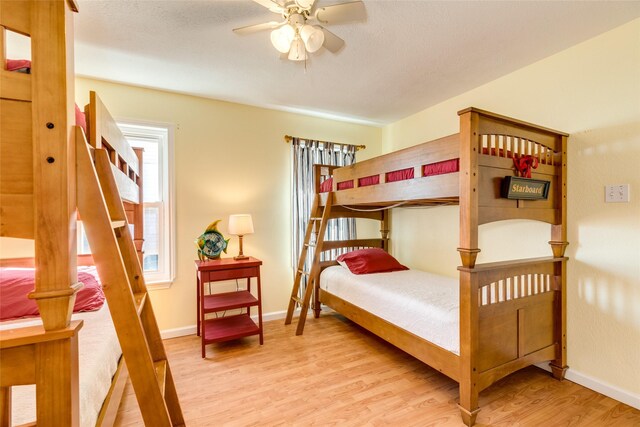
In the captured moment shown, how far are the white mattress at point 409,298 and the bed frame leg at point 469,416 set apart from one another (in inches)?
12.1

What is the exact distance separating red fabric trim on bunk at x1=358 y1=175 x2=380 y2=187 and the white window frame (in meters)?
1.89

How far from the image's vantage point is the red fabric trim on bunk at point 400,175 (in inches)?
85.2

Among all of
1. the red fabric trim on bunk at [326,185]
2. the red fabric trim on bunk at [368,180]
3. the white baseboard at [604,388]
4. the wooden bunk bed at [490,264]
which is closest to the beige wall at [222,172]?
the red fabric trim on bunk at [326,185]

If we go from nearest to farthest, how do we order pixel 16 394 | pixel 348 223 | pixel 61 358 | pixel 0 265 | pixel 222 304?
pixel 61 358 < pixel 16 394 < pixel 0 265 < pixel 222 304 < pixel 348 223

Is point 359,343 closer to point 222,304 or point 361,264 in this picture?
point 361,264

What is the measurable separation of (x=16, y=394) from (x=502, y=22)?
118 inches

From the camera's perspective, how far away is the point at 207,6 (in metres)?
1.74

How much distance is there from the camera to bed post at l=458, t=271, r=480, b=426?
66.9 inches

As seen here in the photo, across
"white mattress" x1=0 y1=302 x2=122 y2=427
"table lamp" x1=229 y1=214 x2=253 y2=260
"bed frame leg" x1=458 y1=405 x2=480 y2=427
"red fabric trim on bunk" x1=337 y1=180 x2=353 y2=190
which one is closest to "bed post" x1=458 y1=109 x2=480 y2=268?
"bed frame leg" x1=458 y1=405 x2=480 y2=427

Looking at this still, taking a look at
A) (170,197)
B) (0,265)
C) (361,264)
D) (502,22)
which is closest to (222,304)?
(170,197)

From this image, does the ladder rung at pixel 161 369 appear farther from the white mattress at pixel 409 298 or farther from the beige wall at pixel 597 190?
the beige wall at pixel 597 190

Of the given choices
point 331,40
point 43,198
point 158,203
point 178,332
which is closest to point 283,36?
point 331,40

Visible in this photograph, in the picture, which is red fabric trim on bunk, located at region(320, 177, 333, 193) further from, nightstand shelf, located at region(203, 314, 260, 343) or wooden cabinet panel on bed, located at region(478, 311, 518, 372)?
wooden cabinet panel on bed, located at region(478, 311, 518, 372)

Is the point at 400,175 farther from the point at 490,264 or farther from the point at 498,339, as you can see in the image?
the point at 498,339
